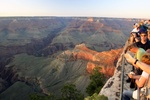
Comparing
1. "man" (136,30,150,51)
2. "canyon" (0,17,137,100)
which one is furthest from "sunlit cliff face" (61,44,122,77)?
"man" (136,30,150,51)

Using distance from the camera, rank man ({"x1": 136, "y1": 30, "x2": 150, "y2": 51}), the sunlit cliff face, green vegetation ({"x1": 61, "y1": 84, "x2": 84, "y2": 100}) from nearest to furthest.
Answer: man ({"x1": 136, "y1": 30, "x2": 150, "y2": 51})
green vegetation ({"x1": 61, "y1": 84, "x2": 84, "y2": 100})
the sunlit cliff face

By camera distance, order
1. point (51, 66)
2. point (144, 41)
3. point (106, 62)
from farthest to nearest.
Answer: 1. point (51, 66)
2. point (106, 62)
3. point (144, 41)

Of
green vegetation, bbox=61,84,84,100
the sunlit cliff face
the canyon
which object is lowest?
→ the canyon

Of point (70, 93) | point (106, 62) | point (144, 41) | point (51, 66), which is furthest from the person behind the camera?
point (51, 66)

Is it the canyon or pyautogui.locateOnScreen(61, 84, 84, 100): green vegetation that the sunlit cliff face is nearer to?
the canyon

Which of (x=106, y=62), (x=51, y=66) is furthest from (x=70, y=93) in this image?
(x=51, y=66)

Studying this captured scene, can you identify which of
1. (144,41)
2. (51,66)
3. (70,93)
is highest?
(144,41)

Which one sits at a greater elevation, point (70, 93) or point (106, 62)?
point (70, 93)

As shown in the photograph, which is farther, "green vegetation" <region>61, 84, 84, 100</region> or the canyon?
the canyon

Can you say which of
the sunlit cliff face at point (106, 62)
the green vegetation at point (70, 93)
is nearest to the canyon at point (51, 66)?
the sunlit cliff face at point (106, 62)

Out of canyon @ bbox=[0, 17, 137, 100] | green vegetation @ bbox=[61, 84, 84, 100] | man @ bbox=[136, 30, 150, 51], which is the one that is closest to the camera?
man @ bbox=[136, 30, 150, 51]

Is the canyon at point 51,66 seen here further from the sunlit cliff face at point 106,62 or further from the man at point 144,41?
the man at point 144,41

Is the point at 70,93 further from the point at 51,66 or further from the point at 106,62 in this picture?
the point at 51,66

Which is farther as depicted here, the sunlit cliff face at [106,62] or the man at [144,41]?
the sunlit cliff face at [106,62]
